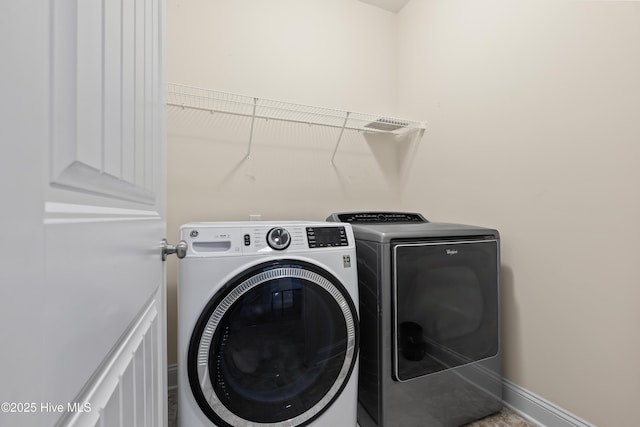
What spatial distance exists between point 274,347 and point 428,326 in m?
0.65

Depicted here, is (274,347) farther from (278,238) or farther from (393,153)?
(393,153)

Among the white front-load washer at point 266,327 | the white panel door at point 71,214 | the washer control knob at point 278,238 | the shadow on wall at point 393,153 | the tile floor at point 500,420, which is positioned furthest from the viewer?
the shadow on wall at point 393,153

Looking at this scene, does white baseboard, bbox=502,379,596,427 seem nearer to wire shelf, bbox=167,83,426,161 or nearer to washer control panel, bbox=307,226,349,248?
washer control panel, bbox=307,226,349,248

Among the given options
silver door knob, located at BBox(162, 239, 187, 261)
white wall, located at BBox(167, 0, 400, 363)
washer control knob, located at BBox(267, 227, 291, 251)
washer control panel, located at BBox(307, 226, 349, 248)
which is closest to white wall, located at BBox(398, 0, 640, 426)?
white wall, located at BBox(167, 0, 400, 363)

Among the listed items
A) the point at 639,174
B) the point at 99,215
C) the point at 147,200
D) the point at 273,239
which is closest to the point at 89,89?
the point at 99,215

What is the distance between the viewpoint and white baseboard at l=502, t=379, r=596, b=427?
1.08m

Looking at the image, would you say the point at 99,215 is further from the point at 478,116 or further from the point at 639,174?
the point at 478,116

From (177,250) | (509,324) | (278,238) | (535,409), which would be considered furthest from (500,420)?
(177,250)

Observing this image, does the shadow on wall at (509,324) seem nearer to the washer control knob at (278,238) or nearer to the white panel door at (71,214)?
the washer control knob at (278,238)

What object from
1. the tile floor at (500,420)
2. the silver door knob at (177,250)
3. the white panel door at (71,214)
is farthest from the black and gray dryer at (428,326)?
the white panel door at (71,214)

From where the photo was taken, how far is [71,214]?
0.25 metres

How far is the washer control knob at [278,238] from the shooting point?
1.03 meters

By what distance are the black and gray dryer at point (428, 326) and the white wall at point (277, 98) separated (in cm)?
73

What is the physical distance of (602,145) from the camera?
101 centimetres
